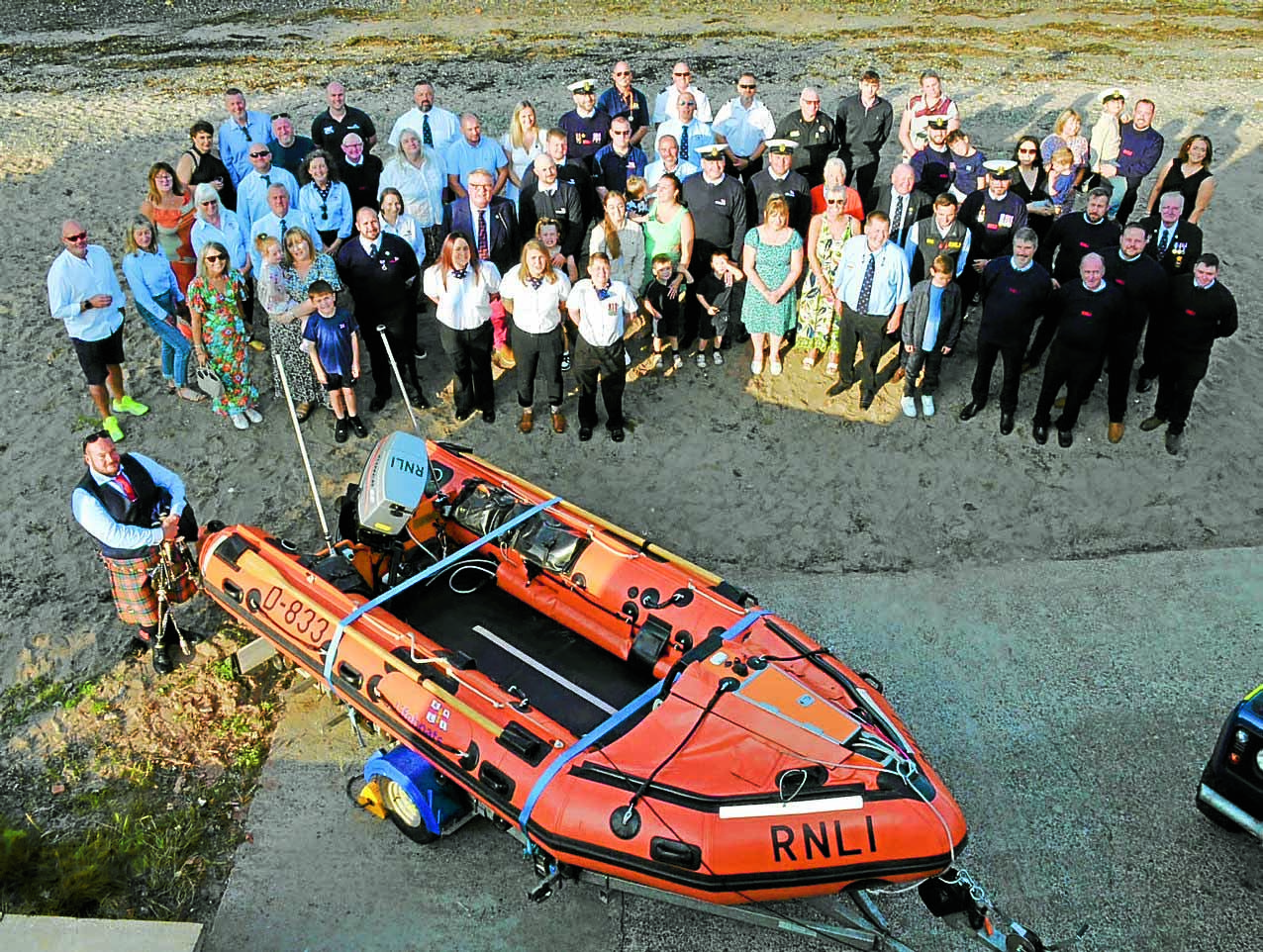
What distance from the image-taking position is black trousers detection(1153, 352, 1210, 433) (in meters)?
7.17

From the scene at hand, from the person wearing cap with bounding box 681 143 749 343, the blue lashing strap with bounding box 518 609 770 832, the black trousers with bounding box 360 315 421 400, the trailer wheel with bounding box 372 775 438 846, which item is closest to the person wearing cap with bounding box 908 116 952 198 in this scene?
the person wearing cap with bounding box 681 143 749 343

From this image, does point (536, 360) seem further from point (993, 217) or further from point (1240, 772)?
point (1240, 772)

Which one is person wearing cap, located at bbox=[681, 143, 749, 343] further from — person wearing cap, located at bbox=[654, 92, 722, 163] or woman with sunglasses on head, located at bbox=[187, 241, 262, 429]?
woman with sunglasses on head, located at bbox=[187, 241, 262, 429]

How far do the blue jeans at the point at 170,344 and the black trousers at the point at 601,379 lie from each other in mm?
2900

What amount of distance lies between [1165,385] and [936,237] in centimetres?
196

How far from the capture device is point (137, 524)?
17.9 ft

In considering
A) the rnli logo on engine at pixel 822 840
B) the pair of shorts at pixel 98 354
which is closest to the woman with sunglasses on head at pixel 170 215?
the pair of shorts at pixel 98 354

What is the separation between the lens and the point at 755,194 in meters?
8.24

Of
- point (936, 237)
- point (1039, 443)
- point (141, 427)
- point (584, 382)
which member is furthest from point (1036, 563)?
point (141, 427)

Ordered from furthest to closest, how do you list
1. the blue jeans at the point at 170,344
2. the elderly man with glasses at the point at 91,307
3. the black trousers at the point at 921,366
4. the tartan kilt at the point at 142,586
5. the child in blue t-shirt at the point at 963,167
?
the child in blue t-shirt at the point at 963,167 → the black trousers at the point at 921,366 → the blue jeans at the point at 170,344 → the elderly man with glasses at the point at 91,307 → the tartan kilt at the point at 142,586

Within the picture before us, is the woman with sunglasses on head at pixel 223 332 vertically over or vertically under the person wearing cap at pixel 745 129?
under

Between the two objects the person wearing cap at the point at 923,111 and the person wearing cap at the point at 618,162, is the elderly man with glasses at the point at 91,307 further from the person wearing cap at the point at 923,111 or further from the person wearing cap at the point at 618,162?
the person wearing cap at the point at 923,111

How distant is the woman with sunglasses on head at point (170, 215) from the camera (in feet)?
25.1

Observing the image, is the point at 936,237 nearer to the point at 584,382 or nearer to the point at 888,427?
the point at 888,427
